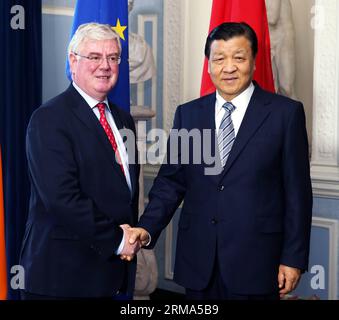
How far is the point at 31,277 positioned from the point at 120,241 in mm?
344

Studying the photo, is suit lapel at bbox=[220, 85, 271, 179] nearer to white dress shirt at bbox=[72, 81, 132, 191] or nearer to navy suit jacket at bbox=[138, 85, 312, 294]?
navy suit jacket at bbox=[138, 85, 312, 294]

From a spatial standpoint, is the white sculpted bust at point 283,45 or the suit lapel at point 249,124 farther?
the white sculpted bust at point 283,45

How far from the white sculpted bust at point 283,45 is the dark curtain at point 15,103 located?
1539 millimetres

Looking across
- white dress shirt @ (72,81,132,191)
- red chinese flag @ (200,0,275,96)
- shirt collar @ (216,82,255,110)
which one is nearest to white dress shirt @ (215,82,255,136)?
shirt collar @ (216,82,255,110)

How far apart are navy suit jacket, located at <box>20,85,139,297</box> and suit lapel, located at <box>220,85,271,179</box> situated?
1.38ft

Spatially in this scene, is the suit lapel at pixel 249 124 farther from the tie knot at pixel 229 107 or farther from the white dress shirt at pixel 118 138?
the white dress shirt at pixel 118 138

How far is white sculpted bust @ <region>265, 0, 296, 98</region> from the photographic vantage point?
13.1 ft

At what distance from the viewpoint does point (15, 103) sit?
11.2ft

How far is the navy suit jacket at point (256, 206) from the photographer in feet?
7.41

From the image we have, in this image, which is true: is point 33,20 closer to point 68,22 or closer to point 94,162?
point 68,22

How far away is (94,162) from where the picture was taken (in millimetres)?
2238

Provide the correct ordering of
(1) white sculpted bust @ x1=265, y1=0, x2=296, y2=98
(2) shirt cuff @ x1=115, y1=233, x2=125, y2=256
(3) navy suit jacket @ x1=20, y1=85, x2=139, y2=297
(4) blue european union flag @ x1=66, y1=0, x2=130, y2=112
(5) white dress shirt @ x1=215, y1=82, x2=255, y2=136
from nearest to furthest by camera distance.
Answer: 1. (3) navy suit jacket @ x1=20, y1=85, x2=139, y2=297
2. (2) shirt cuff @ x1=115, y1=233, x2=125, y2=256
3. (5) white dress shirt @ x1=215, y1=82, x2=255, y2=136
4. (4) blue european union flag @ x1=66, y1=0, x2=130, y2=112
5. (1) white sculpted bust @ x1=265, y1=0, x2=296, y2=98

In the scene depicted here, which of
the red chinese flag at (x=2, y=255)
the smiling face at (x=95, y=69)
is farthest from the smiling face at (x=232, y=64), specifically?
the red chinese flag at (x=2, y=255)
